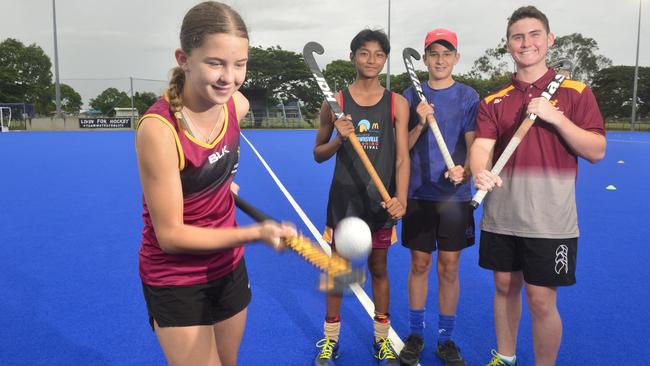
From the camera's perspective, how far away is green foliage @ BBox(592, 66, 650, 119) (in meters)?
56.5

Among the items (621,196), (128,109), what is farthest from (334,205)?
(128,109)

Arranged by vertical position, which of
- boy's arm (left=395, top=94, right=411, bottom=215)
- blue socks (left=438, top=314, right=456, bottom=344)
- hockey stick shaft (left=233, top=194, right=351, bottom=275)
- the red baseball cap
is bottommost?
blue socks (left=438, top=314, right=456, bottom=344)

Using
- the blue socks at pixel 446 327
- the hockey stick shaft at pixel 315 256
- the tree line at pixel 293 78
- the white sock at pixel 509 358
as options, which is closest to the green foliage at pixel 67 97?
the tree line at pixel 293 78

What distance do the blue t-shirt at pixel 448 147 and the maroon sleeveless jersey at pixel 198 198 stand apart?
188cm

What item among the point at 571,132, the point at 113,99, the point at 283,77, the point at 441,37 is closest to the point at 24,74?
the point at 113,99

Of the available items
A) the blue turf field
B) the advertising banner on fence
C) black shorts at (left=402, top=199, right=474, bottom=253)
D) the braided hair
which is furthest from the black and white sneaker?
the advertising banner on fence

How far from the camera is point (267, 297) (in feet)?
16.9

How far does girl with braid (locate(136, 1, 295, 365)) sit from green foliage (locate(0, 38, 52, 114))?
6686 centimetres

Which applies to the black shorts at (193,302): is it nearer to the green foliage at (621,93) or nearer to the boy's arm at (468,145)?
the boy's arm at (468,145)

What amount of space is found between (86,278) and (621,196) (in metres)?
10.2

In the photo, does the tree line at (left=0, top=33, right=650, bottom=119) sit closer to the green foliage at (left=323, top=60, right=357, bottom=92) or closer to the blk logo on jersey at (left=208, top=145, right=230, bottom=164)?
the green foliage at (left=323, top=60, right=357, bottom=92)

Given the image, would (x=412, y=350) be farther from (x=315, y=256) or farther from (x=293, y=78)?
(x=293, y=78)

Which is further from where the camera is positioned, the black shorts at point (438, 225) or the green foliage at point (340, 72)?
the green foliage at point (340, 72)

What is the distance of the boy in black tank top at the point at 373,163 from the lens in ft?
12.4
